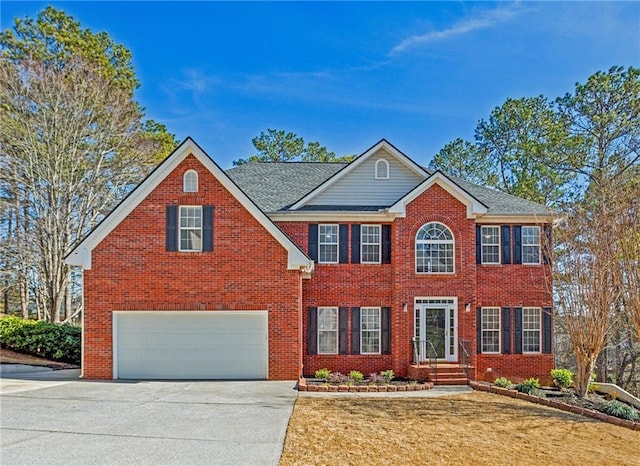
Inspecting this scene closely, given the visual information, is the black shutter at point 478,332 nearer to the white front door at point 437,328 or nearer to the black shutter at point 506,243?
the white front door at point 437,328

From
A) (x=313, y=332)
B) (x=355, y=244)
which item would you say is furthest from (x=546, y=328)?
(x=313, y=332)

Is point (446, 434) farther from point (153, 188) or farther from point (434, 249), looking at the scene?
point (153, 188)

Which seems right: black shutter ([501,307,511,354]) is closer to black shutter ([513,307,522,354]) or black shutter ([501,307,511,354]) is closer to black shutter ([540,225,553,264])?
black shutter ([513,307,522,354])

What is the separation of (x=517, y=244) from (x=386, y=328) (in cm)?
541

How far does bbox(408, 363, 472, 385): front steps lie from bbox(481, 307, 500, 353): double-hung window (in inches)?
74.6

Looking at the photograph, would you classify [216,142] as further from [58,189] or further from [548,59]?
[548,59]

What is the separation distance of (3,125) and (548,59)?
23.4 metres

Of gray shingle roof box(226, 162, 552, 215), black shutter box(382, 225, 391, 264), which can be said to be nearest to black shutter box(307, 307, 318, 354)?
black shutter box(382, 225, 391, 264)

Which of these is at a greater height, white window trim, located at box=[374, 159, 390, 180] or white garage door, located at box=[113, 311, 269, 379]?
white window trim, located at box=[374, 159, 390, 180]

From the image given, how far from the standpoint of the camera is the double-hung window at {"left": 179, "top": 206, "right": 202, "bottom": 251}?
1547 centimetres

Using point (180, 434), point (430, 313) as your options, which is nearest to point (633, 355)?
point (430, 313)

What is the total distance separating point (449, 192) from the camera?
1686 centimetres

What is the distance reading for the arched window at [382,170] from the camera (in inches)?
704

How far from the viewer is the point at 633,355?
24.7m
